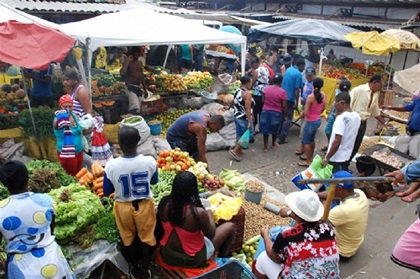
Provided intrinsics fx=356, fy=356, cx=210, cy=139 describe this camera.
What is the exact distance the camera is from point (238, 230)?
14.8 ft

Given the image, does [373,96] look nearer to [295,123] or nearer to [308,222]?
[295,123]

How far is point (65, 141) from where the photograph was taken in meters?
5.42

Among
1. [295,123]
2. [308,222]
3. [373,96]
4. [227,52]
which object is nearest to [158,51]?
[227,52]

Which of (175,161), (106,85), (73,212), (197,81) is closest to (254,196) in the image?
(175,161)

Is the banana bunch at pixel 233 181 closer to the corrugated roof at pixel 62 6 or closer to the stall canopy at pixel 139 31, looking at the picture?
the stall canopy at pixel 139 31

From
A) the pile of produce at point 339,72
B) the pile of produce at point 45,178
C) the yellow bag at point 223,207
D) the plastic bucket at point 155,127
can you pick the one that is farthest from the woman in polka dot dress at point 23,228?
the pile of produce at point 339,72

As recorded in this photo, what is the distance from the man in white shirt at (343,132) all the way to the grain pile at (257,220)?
1.37 meters

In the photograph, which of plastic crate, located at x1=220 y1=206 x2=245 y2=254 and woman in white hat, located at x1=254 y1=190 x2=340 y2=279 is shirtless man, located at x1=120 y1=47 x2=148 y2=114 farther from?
woman in white hat, located at x1=254 y1=190 x2=340 y2=279

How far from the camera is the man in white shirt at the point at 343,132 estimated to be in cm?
607

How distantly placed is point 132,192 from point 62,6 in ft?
34.1

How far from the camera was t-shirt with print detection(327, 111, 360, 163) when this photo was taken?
19.9 ft

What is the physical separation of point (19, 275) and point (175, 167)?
9.30 ft

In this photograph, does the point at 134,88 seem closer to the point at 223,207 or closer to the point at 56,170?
the point at 56,170

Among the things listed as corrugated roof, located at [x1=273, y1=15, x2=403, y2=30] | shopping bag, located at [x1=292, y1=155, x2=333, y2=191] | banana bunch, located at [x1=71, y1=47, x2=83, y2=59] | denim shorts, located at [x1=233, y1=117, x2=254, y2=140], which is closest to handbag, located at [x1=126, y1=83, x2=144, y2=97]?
banana bunch, located at [x1=71, y1=47, x2=83, y2=59]
